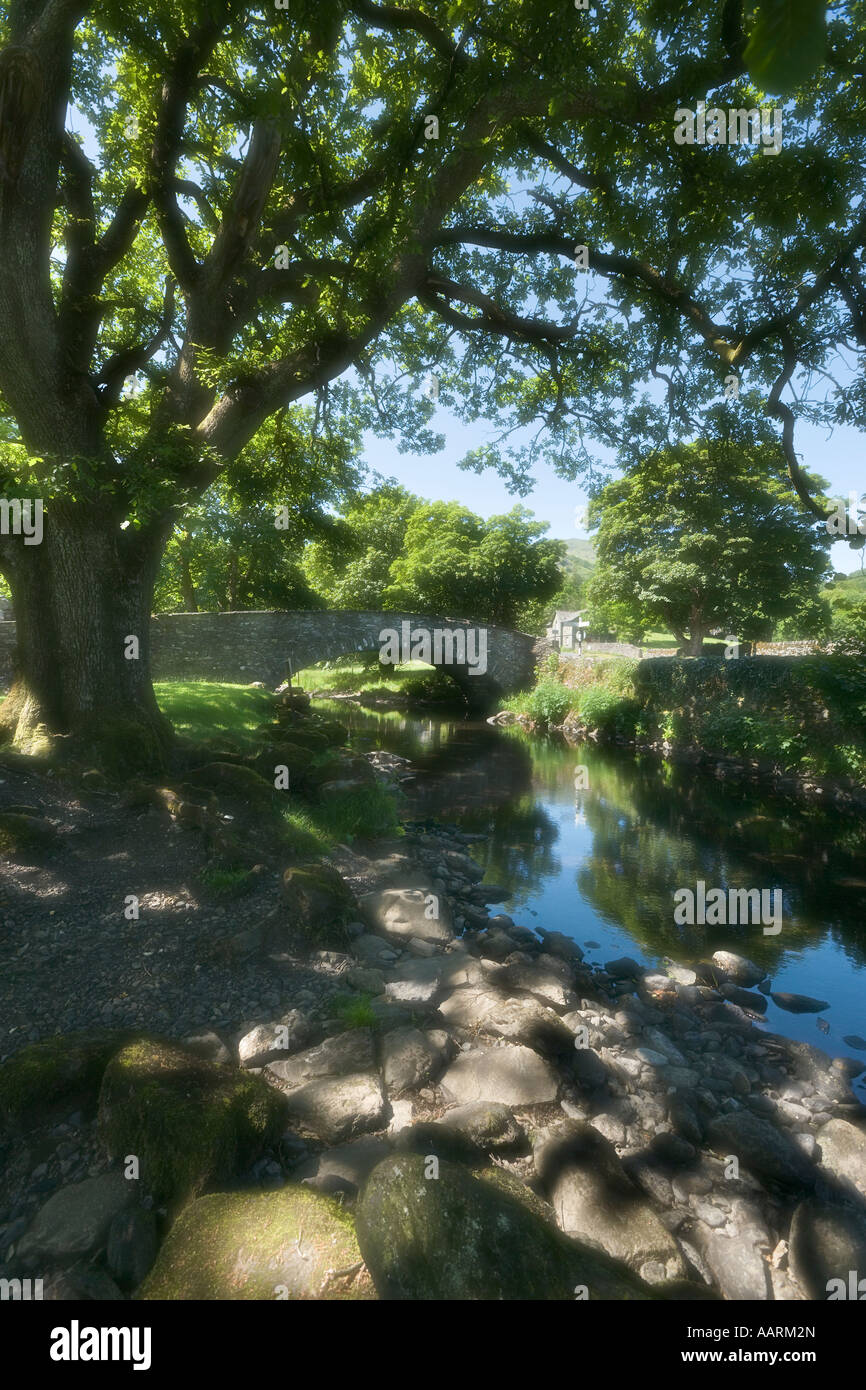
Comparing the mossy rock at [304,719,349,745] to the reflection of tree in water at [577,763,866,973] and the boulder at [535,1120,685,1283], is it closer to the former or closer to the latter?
the reflection of tree in water at [577,763,866,973]

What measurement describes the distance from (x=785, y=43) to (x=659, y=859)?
474 inches

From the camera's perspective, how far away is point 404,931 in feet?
23.1

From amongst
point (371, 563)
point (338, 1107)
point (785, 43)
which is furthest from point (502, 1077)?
point (371, 563)

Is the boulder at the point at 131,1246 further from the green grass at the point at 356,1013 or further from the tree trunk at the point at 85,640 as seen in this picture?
the tree trunk at the point at 85,640

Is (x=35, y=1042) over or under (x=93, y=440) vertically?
under

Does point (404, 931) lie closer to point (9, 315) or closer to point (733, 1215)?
point (733, 1215)

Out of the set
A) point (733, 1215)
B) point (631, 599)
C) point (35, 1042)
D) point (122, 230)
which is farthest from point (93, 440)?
point (631, 599)

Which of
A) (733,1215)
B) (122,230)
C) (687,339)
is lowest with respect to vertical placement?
(733,1215)

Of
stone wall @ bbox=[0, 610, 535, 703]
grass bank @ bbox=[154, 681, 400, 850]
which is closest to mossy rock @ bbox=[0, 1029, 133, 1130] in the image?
grass bank @ bbox=[154, 681, 400, 850]

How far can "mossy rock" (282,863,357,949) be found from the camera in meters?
6.38

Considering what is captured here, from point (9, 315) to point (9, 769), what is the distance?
17.5 feet

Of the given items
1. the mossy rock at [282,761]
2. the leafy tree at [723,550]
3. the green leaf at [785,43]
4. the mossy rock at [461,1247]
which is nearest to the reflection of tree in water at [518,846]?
the mossy rock at [282,761]

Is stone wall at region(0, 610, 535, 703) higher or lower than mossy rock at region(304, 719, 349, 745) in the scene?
higher

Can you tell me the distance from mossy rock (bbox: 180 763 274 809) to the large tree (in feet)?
2.39
